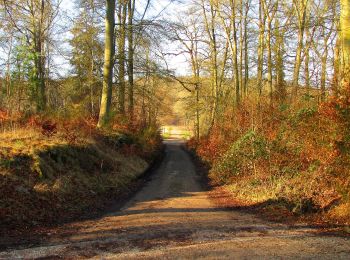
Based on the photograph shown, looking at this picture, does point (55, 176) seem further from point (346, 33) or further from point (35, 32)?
point (35, 32)

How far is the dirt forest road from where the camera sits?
598 cm

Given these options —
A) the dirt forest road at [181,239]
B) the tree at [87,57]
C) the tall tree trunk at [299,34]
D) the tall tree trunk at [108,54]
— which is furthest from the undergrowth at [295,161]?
the tree at [87,57]

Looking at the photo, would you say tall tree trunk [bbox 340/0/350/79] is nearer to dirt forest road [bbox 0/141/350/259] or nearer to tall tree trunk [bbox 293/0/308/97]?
dirt forest road [bbox 0/141/350/259]

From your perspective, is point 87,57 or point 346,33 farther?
point 87,57

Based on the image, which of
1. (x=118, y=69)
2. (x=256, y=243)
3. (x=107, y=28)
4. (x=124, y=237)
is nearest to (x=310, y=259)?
(x=256, y=243)

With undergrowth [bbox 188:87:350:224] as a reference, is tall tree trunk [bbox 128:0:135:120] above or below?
above

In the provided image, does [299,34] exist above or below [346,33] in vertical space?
above

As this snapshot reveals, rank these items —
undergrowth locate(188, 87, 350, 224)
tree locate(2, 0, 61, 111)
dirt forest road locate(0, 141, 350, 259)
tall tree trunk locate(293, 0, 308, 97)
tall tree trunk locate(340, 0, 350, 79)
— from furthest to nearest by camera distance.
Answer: tall tree trunk locate(293, 0, 308, 97) → tree locate(2, 0, 61, 111) → tall tree trunk locate(340, 0, 350, 79) → undergrowth locate(188, 87, 350, 224) → dirt forest road locate(0, 141, 350, 259)

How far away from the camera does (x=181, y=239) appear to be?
Result: 698cm

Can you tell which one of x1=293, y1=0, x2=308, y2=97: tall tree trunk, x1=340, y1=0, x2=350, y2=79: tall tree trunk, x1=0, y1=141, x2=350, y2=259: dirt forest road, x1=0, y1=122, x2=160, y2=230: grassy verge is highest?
x1=293, y1=0, x2=308, y2=97: tall tree trunk

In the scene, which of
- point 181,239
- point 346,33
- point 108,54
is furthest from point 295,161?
point 108,54

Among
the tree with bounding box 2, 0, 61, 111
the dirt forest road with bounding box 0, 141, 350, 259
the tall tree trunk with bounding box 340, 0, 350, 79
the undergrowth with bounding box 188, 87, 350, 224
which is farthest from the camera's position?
the tree with bounding box 2, 0, 61, 111

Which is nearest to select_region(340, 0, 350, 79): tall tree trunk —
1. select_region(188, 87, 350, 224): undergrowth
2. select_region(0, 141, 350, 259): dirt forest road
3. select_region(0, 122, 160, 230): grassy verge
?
select_region(188, 87, 350, 224): undergrowth

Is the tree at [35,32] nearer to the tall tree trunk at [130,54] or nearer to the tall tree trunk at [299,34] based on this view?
the tall tree trunk at [130,54]
